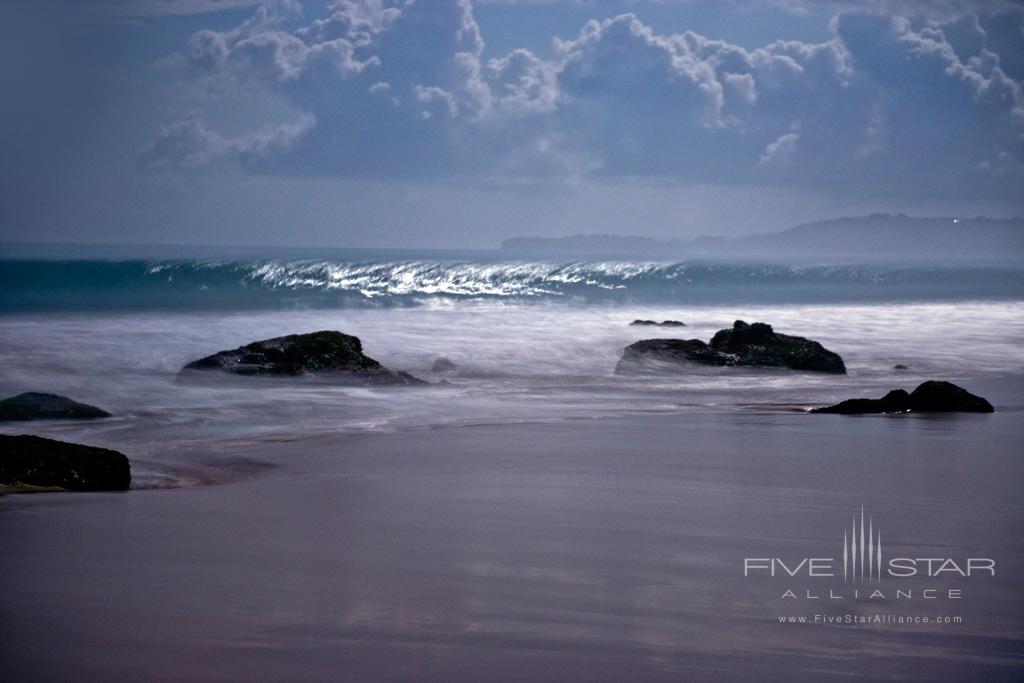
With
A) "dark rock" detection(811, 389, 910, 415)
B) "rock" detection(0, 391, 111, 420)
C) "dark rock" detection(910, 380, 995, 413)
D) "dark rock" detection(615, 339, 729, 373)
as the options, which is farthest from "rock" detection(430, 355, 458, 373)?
"dark rock" detection(910, 380, 995, 413)

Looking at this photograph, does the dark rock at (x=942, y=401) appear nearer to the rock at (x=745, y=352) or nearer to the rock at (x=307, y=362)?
the rock at (x=745, y=352)

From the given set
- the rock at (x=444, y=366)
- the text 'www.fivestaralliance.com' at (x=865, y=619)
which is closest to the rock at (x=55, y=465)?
the text 'www.fivestaralliance.com' at (x=865, y=619)

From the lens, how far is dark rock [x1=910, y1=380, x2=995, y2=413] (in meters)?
8.26

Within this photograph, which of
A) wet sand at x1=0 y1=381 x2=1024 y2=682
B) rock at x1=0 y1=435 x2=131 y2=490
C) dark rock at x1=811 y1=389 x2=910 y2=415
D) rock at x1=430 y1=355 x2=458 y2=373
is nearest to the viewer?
wet sand at x1=0 y1=381 x2=1024 y2=682

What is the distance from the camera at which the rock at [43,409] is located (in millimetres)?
8016

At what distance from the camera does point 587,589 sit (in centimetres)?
345

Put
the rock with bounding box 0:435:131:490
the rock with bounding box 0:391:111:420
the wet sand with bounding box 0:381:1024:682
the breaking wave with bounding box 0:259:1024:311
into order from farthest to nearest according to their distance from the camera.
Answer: the breaking wave with bounding box 0:259:1024:311, the rock with bounding box 0:391:111:420, the rock with bounding box 0:435:131:490, the wet sand with bounding box 0:381:1024:682

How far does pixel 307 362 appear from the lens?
10.9 meters

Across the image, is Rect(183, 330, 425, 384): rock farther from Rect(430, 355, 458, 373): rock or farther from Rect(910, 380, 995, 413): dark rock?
Rect(910, 380, 995, 413): dark rock

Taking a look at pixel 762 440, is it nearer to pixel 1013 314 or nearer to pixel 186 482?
pixel 186 482

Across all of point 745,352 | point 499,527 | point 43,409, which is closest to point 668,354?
point 745,352

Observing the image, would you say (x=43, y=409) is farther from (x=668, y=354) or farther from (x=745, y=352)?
(x=745, y=352)

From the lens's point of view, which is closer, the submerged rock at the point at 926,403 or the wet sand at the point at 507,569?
the wet sand at the point at 507,569

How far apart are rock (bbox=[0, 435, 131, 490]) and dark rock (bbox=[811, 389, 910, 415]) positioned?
526 centimetres
